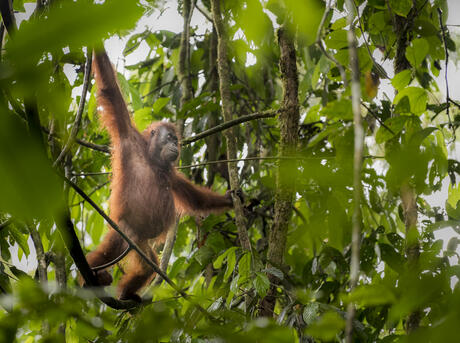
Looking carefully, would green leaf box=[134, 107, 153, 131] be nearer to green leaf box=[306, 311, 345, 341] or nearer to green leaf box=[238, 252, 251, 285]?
green leaf box=[238, 252, 251, 285]

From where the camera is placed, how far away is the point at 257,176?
3.11 meters

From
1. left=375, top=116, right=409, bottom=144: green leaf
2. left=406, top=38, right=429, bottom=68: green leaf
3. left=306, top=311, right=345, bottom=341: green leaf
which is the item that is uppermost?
left=406, top=38, right=429, bottom=68: green leaf

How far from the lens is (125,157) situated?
2895 millimetres

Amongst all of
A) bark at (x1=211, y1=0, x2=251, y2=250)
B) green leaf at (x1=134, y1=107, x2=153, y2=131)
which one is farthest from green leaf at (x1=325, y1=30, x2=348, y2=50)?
green leaf at (x1=134, y1=107, x2=153, y2=131)

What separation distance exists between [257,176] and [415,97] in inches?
55.9

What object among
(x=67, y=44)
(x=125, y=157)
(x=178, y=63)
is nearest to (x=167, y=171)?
(x=125, y=157)

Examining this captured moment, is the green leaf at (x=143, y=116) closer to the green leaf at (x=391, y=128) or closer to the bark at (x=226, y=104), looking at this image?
the bark at (x=226, y=104)

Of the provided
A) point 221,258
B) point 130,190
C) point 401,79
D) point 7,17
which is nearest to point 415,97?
point 401,79

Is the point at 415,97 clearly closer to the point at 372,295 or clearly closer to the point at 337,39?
the point at 337,39

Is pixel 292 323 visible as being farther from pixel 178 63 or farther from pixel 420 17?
pixel 178 63

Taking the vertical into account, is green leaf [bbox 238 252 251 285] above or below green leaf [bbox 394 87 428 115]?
below

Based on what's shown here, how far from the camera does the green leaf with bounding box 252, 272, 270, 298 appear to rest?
1.71m

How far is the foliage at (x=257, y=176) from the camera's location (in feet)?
1.25

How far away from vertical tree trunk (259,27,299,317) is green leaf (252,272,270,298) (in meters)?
0.37
